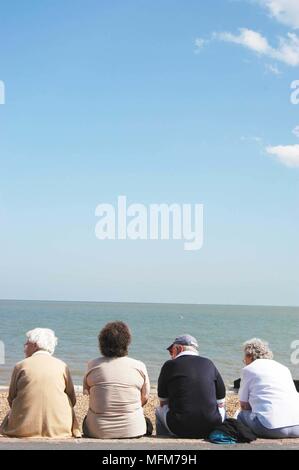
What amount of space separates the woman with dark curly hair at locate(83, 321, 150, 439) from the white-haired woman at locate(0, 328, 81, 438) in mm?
214

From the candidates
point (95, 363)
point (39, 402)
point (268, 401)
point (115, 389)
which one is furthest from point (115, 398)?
point (268, 401)

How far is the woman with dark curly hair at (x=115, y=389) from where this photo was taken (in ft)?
16.3

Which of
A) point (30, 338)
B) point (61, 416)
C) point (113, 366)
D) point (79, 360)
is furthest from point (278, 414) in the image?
point (79, 360)

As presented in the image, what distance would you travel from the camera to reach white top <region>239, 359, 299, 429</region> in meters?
5.05

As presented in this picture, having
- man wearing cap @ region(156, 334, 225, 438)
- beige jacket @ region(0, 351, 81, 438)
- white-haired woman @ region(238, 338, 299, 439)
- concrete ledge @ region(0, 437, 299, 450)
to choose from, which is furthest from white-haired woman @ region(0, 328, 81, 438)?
white-haired woman @ region(238, 338, 299, 439)

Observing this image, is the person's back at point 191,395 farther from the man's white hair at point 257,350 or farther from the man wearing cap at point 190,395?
the man's white hair at point 257,350

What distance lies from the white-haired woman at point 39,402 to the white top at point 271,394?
1.57 meters

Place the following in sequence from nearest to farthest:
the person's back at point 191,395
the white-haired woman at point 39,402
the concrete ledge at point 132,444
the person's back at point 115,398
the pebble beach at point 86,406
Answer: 1. the concrete ledge at point 132,444
2. the white-haired woman at point 39,402
3. the person's back at point 115,398
4. the person's back at point 191,395
5. the pebble beach at point 86,406

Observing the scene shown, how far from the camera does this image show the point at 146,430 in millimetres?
5207

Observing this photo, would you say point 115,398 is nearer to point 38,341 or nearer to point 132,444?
point 132,444

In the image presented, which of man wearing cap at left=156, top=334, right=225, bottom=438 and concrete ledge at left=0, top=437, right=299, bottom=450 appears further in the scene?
man wearing cap at left=156, top=334, right=225, bottom=438

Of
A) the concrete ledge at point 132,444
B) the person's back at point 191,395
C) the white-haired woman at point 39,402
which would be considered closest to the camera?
the concrete ledge at point 132,444

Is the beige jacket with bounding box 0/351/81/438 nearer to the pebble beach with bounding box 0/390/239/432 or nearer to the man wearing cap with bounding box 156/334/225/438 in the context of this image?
the man wearing cap with bounding box 156/334/225/438

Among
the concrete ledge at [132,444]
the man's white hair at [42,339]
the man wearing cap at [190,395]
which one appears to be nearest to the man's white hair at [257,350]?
the man wearing cap at [190,395]
